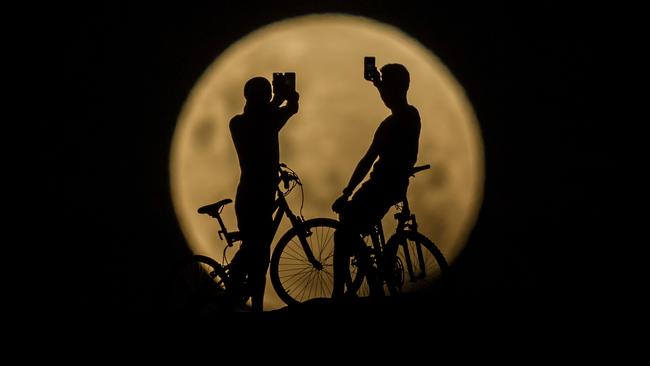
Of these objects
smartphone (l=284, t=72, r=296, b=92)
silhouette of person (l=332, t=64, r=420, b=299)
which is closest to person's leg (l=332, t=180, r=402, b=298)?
silhouette of person (l=332, t=64, r=420, b=299)

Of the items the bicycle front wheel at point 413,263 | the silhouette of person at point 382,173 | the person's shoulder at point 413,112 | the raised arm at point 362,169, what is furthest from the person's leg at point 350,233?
the person's shoulder at point 413,112

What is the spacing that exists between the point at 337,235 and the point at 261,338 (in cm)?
140

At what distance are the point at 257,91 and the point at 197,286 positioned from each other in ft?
7.79

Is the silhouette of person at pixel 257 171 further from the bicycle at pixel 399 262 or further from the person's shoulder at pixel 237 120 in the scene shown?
the bicycle at pixel 399 262

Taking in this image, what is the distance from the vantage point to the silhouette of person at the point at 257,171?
894 cm

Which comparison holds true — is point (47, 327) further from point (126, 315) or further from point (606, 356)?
point (606, 356)

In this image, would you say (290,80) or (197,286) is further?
(197,286)

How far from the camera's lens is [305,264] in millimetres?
9219

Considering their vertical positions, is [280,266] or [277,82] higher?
[277,82]

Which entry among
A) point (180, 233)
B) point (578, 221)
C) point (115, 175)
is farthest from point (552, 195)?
point (115, 175)

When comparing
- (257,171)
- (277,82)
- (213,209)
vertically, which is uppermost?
(277,82)

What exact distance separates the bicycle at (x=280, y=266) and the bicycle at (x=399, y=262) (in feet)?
1.51

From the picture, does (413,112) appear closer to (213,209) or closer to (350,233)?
(350,233)

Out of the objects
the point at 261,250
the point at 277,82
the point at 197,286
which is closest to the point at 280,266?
the point at 261,250
